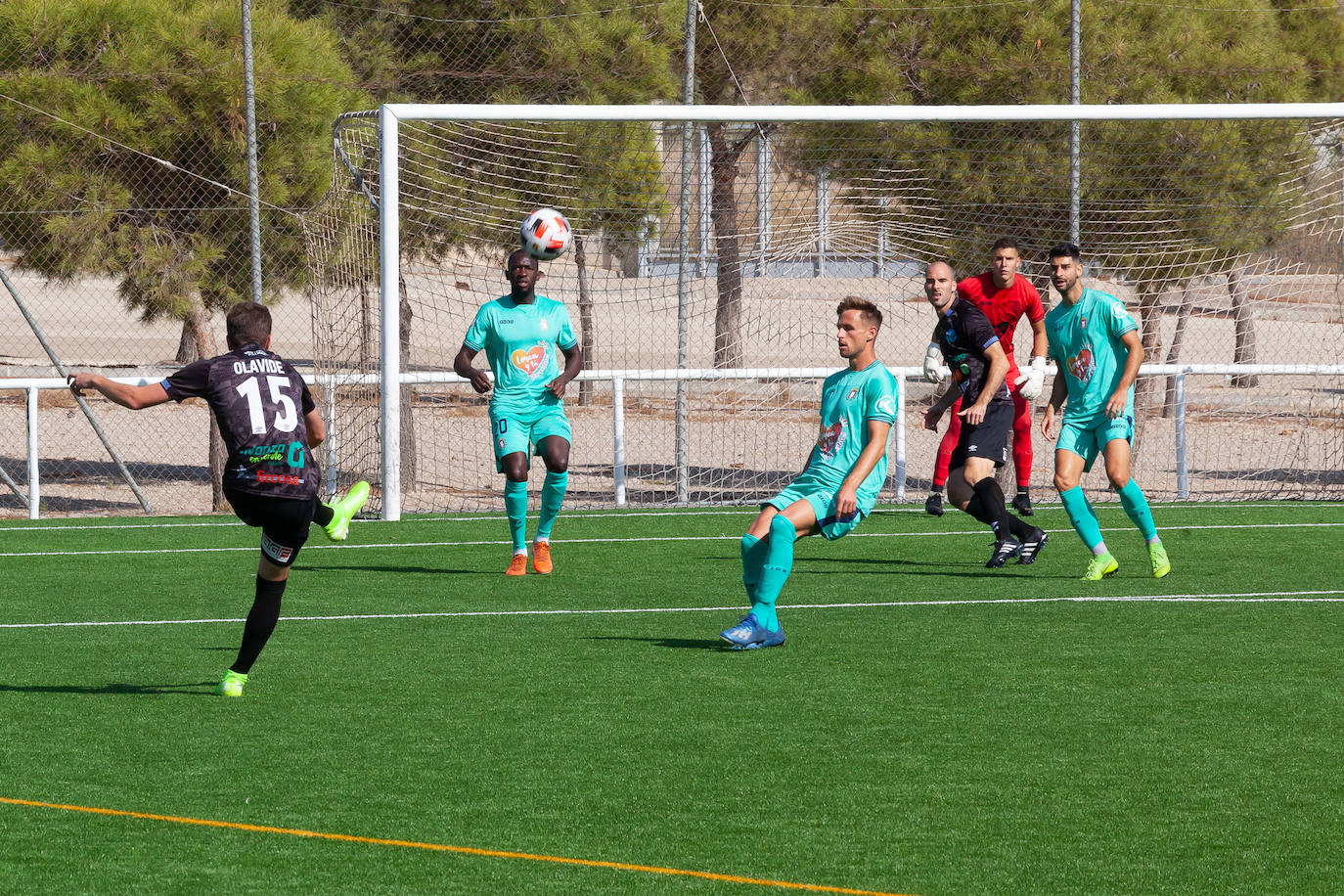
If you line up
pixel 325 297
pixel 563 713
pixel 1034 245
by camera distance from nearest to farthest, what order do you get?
1. pixel 563 713
2. pixel 325 297
3. pixel 1034 245

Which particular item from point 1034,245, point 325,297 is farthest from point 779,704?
point 1034,245

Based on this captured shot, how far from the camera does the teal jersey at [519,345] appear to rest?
9844 millimetres

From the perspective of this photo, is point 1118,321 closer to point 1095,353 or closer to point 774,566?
point 1095,353

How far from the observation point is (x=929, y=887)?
4.30 m

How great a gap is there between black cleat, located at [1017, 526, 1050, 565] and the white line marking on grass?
1.14 meters

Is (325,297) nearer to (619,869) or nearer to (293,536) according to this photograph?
(293,536)

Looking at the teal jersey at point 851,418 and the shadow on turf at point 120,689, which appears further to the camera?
the teal jersey at point 851,418

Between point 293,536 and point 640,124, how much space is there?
897cm

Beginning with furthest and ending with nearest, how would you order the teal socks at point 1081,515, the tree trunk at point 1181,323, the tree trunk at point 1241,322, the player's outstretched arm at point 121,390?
the tree trunk at point 1181,323, the tree trunk at point 1241,322, the teal socks at point 1081,515, the player's outstretched arm at point 121,390

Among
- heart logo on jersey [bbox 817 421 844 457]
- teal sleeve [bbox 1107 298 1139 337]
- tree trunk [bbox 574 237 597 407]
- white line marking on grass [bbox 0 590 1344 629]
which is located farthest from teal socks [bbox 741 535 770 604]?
tree trunk [bbox 574 237 597 407]

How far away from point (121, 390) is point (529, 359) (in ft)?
12.9

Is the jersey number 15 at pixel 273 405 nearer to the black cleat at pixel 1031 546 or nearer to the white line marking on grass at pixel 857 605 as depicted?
the white line marking on grass at pixel 857 605

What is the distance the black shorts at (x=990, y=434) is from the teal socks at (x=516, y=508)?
2.62 m

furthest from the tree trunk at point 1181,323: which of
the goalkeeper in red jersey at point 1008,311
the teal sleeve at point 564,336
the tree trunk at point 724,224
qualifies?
the teal sleeve at point 564,336
